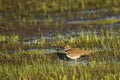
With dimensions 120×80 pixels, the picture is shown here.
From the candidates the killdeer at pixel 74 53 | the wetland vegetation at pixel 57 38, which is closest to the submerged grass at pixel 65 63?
the wetland vegetation at pixel 57 38

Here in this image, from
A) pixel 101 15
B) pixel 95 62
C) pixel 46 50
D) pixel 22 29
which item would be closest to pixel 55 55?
pixel 46 50

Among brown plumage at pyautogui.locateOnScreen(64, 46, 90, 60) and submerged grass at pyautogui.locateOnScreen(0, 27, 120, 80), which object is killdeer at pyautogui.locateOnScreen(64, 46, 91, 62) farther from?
submerged grass at pyautogui.locateOnScreen(0, 27, 120, 80)

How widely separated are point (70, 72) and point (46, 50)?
3657mm

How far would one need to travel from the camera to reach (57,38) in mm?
18516

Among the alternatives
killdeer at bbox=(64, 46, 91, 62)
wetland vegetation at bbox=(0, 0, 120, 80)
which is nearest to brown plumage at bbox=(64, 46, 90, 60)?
killdeer at bbox=(64, 46, 91, 62)

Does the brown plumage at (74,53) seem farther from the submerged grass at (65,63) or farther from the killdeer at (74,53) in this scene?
the submerged grass at (65,63)

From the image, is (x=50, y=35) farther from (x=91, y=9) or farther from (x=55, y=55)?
(x=91, y=9)

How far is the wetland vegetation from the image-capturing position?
13234 mm

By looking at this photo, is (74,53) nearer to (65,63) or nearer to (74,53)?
(74,53)

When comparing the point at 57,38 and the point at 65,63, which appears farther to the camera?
the point at 57,38

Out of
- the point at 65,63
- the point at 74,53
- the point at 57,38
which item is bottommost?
the point at 57,38

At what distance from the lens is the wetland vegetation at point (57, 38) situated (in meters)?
13.2

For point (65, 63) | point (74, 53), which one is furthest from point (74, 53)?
point (65, 63)

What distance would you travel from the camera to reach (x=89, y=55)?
49.8 ft
